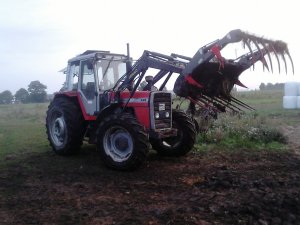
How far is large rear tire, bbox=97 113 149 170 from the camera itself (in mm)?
8070

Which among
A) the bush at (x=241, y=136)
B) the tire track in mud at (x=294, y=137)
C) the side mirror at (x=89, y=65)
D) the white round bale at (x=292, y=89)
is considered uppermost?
the side mirror at (x=89, y=65)

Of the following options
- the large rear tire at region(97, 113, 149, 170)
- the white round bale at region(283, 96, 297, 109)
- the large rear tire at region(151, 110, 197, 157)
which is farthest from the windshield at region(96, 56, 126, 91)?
the white round bale at region(283, 96, 297, 109)

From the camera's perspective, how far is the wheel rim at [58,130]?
10.2 meters

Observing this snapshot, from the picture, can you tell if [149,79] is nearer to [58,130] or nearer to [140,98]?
[140,98]

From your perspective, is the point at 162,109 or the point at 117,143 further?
the point at 162,109

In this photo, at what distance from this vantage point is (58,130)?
1056 centimetres

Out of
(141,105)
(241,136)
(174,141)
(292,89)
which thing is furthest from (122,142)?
(292,89)

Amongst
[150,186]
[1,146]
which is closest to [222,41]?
[150,186]

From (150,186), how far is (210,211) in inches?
69.7

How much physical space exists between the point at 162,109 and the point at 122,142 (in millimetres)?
1171

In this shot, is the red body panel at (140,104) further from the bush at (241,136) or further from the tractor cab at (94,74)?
the bush at (241,136)

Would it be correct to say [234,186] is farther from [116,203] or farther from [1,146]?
[1,146]

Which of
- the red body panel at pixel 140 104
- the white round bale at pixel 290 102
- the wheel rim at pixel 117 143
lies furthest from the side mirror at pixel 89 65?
the white round bale at pixel 290 102

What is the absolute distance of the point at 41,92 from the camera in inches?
2188
